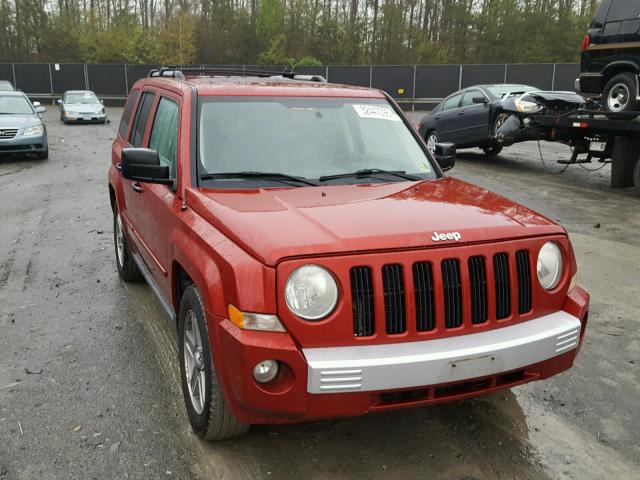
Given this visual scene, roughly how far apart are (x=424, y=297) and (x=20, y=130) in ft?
46.3

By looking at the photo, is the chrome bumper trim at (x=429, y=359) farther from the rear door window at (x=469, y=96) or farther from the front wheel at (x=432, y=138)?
the front wheel at (x=432, y=138)

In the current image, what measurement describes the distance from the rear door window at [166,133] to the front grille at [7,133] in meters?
11.3

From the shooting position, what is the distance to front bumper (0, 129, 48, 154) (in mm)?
14305

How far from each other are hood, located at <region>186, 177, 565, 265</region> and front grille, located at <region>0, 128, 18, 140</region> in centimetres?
1266

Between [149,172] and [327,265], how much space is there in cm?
161

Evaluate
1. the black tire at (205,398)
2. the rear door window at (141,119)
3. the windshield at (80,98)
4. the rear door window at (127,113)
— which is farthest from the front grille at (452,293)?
the windshield at (80,98)

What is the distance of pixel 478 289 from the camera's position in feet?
9.62

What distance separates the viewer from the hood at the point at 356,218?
2807mm

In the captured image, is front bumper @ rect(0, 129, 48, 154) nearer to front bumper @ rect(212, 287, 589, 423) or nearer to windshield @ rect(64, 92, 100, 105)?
windshield @ rect(64, 92, 100, 105)

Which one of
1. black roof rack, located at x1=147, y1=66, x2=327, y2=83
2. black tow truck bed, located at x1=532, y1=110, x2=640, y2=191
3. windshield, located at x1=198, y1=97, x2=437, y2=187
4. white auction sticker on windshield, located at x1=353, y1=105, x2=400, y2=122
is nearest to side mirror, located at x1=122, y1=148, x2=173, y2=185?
windshield, located at x1=198, y1=97, x2=437, y2=187

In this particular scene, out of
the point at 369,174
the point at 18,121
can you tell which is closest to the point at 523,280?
the point at 369,174

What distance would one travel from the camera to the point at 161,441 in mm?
3361

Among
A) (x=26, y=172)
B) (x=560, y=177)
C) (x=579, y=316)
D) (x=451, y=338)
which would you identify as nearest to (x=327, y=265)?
(x=451, y=338)

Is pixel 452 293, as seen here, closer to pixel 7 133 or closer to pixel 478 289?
pixel 478 289
